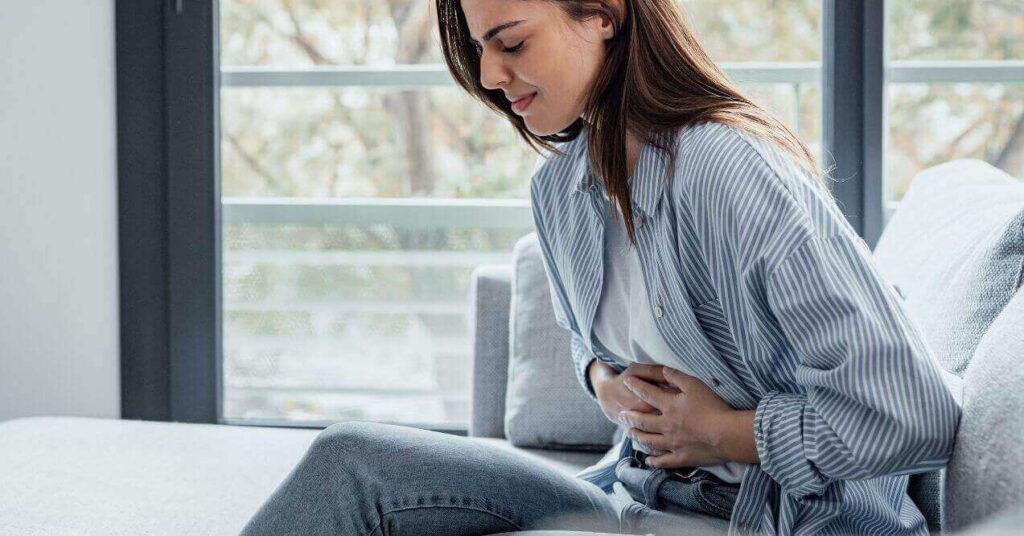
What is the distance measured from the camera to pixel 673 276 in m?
1.11

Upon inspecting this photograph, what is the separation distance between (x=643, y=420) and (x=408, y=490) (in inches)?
12.4

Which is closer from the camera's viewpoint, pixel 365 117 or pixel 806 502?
pixel 806 502

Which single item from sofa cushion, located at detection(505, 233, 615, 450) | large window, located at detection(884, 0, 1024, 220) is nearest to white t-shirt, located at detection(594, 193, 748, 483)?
sofa cushion, located at detection(505, 233, 615, 450)

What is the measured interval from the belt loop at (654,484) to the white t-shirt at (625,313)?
57 millimetres

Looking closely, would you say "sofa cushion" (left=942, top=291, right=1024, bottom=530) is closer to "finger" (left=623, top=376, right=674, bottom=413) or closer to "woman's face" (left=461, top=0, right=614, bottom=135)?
"finger" (left=623, top=376, right=674, bottom=413)

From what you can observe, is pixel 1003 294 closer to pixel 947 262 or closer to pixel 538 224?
pixel 947 262

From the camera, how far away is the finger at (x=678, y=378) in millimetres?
1150

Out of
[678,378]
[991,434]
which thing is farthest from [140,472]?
[991,434]

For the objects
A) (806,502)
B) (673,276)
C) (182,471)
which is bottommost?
(182,471)

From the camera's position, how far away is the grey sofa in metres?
0.94

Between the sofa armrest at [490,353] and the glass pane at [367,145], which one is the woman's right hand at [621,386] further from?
the glass pane at [367,145]

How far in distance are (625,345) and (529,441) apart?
0.63 meters

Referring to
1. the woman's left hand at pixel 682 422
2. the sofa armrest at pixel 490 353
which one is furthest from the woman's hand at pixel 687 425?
the sofa armrest at pixel 490 353

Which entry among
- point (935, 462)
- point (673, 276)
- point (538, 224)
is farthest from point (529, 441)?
point (935, 462)
